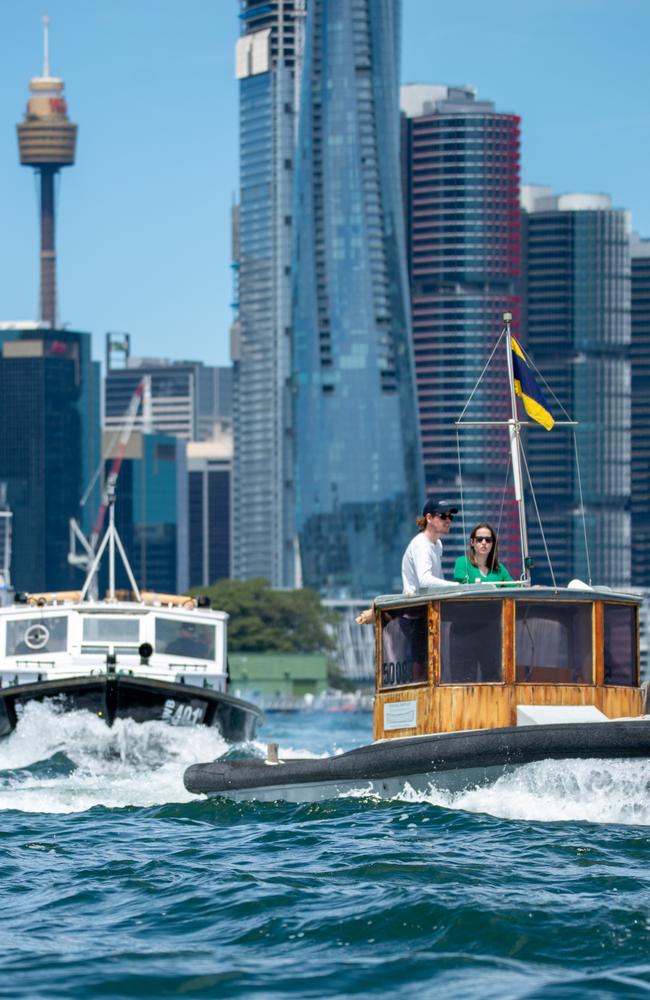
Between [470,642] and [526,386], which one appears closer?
[470,642]

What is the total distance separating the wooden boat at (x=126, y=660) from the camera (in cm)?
3766

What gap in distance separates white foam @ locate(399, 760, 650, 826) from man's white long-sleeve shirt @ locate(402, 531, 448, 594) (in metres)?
2.37

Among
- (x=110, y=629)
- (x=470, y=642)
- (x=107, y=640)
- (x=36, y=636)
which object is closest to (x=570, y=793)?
Answer: (x=470, y=642)

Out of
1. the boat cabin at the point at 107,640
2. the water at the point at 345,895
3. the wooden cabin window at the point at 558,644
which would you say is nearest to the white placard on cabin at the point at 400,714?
the water at the point at 345,895

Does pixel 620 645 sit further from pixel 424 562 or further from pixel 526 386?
pixel 526 386

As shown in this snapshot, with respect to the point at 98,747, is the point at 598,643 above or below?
above

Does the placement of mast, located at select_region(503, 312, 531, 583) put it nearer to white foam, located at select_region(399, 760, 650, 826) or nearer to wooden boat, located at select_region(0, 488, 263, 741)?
white foam, located at select_region(399, 760, 650, 826)

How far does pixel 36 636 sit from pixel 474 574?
17.0 meters

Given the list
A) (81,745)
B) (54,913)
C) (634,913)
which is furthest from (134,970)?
(81,745)

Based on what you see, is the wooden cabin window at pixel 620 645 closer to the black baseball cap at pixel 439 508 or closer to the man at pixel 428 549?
the man at pixel 428 549

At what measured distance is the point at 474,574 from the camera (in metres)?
25.1

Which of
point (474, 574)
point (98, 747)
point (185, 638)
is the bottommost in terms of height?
point (98, 747)

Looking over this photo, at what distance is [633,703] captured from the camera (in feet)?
81.6

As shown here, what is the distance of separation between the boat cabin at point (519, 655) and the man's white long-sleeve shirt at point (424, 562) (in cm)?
22
